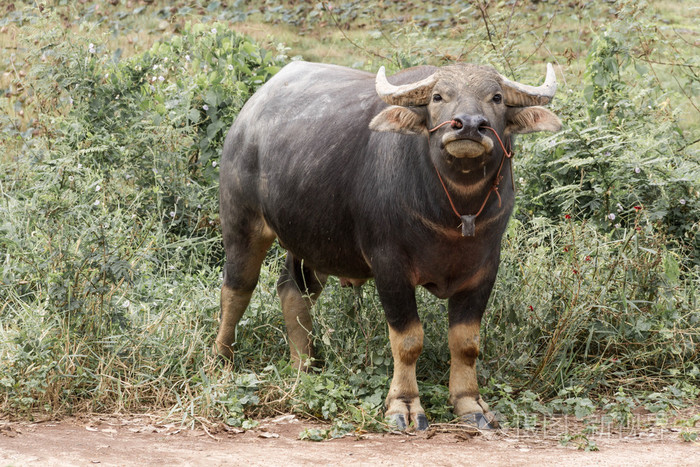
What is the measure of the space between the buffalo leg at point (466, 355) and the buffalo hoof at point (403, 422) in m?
0.21

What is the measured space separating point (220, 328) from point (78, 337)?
2.70 ft

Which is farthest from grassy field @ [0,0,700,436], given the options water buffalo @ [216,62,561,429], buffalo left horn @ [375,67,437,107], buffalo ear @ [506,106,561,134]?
buffalo left horn @ [375,67,437,107]

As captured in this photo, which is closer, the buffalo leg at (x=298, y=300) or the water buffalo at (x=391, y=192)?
the water buffalo at (x=391, y=192)

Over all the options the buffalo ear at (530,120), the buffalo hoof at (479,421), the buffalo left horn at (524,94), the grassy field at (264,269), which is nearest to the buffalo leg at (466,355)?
the buffalo hoof at (479,421)

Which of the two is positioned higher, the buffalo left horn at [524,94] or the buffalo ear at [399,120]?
the buffalo left horn at [524,94]

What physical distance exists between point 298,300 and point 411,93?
166 cm

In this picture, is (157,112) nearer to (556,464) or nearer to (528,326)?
(528,326)

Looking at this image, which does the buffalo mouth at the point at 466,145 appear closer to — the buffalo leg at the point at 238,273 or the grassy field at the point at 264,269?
the grassy field at the point at 264,269

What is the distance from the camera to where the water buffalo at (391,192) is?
155 inches

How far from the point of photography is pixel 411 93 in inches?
156

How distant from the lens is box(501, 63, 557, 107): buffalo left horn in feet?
13.0

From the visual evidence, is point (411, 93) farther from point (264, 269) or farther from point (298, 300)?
point (264, 269)

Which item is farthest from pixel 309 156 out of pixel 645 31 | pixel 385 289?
pixel 645 31

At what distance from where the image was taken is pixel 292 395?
14.7ft
